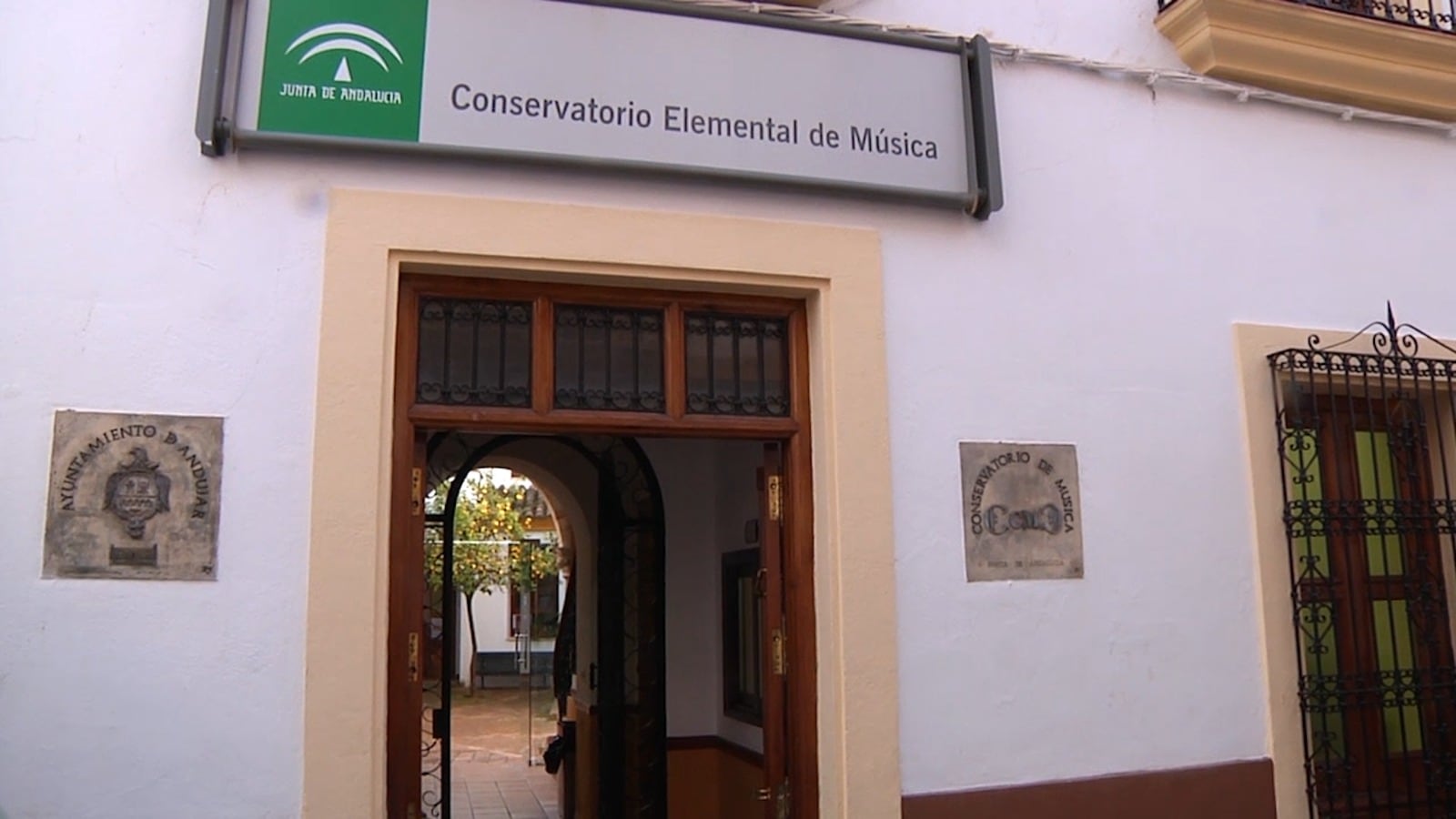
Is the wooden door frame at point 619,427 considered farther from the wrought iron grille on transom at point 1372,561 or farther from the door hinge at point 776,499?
the wrought iron grille on transom at point 1372,561

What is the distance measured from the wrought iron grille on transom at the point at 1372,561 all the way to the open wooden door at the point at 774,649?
2140 mm

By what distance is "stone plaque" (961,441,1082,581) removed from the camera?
4609 mm

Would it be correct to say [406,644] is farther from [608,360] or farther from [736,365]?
Result: [736,365]

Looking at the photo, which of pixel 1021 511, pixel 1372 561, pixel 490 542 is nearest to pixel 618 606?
pixel 1021 511

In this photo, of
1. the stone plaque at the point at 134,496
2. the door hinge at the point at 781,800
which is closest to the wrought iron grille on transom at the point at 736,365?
the door hinge at the point at 781,800

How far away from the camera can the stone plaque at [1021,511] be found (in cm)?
461

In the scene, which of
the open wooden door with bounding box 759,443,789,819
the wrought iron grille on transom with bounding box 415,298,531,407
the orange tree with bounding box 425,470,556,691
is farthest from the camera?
the orange tree with bounding box 425,470,556,691

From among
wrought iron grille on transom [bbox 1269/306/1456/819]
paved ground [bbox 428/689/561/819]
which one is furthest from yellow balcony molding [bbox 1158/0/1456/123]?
paved ground [bbox 428/689/561/819]

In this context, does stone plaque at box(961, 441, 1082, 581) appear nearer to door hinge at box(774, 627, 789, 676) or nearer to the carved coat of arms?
door hinge at box(774, 627, 789, 676)

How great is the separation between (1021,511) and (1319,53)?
2546 mm

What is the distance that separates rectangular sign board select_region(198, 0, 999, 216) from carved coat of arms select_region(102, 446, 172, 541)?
103cm

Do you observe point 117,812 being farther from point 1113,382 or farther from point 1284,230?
point 1284,230

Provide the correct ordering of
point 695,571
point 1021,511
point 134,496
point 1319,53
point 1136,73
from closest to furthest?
point 134,496
point 1021,511
point 1136,73
point 1319,53
point 695,571

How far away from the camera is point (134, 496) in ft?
12.1
